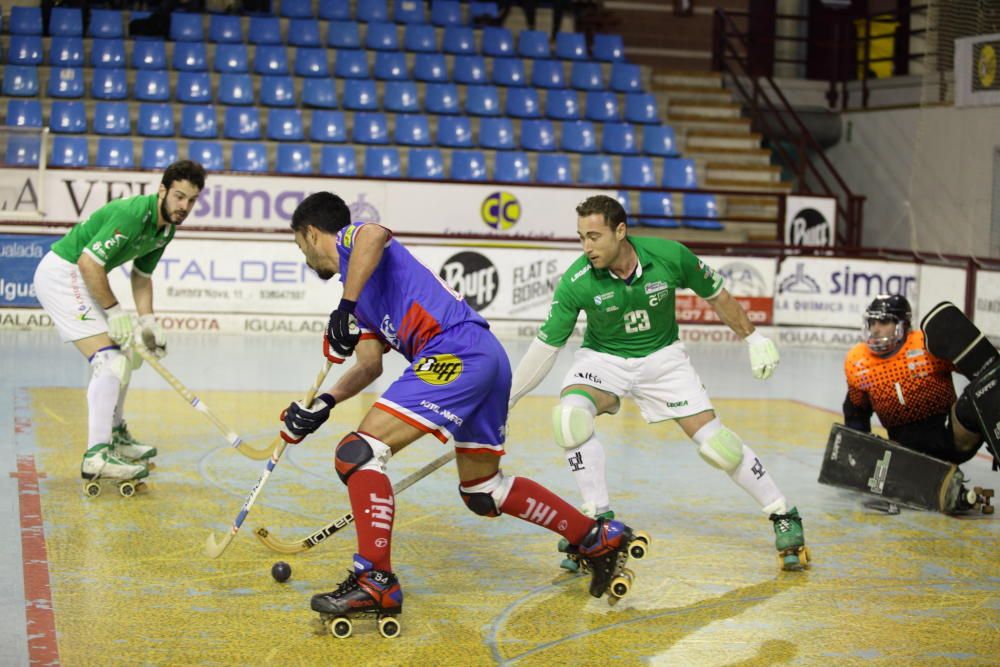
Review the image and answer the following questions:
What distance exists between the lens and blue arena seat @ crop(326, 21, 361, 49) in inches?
754

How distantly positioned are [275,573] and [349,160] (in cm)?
1230

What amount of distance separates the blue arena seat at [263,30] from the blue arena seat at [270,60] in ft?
1.23

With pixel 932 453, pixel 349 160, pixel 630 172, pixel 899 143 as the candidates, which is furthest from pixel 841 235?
pixel 932 453

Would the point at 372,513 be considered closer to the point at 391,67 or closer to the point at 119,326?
the point at 119,326

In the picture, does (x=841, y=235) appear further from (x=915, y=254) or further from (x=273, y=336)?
(x=273, y=336)

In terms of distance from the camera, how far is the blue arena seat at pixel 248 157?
16.9 meters

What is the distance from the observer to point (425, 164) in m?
17.5

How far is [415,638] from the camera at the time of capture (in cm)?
479

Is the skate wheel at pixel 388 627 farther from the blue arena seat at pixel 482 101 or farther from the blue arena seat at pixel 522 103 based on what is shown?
the blue arena seat at pixel 522 103

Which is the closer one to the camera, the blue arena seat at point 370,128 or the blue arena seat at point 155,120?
the blue arena seat at point 155,120

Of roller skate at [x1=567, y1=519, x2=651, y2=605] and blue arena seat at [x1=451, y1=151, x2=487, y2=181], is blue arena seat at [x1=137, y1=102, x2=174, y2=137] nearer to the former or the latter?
blue arena seat at [x1=451, y1=151, x2=487, y2=181]

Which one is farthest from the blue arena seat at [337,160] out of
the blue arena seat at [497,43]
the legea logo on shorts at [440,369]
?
the legea logo on shorts at [440,369]

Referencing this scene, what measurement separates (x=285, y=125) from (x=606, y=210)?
490 inches

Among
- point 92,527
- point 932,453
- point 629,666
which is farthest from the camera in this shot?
point 932,453
